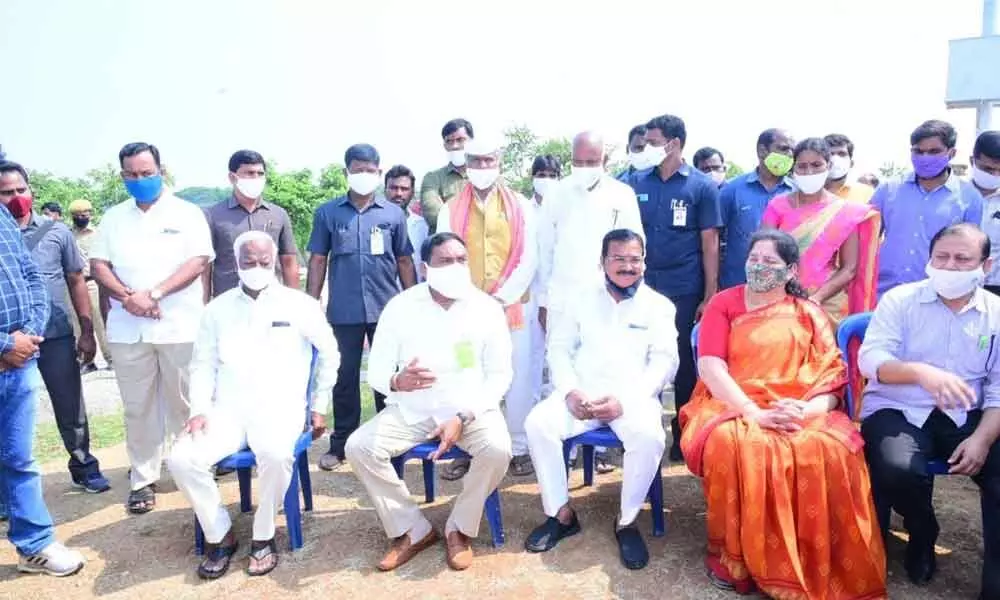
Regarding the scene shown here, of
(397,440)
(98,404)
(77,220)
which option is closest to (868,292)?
(397,440)

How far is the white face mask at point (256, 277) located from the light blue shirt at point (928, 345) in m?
3.28

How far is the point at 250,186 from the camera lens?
4.73 metres

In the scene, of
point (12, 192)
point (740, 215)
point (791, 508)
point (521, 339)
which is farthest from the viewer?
point (740, 215)

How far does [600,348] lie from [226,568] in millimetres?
2369

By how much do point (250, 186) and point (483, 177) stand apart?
63.3 inches

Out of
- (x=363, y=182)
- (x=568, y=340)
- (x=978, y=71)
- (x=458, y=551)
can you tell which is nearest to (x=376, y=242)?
(x=363, y=182)

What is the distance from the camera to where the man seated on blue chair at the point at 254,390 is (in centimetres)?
364

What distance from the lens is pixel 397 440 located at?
3.74 m

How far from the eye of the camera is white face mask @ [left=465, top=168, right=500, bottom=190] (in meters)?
4.71

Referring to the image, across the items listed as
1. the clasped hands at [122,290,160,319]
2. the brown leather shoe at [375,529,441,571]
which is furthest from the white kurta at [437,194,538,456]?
the clasped hands at [122,290,160,319]

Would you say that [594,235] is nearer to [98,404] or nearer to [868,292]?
[868,292]

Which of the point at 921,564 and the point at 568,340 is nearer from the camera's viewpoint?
the point at 921,564

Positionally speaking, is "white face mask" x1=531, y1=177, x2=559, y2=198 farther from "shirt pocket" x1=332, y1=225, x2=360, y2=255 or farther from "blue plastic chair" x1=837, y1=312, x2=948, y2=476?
"blue plastic chair" x1=837, y1=312, x2=948, y2=476

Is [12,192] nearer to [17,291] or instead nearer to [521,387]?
[17,291]
